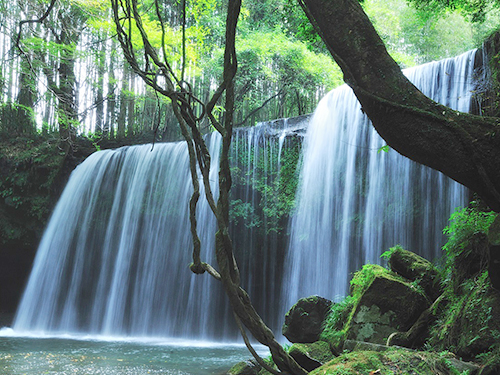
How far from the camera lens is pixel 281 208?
36.6 ft

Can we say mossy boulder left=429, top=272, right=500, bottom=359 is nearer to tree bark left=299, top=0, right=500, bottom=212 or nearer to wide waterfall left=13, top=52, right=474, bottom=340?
tree bark left=299, top=0, right=500, bottom=212

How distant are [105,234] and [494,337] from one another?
11320 millimetres

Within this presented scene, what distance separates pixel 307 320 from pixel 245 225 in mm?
5811

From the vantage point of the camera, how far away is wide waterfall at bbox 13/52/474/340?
8.91 m

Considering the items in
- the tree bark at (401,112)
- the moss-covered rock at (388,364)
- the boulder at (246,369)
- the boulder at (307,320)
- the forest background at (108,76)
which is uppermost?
the forest background at (108,76)

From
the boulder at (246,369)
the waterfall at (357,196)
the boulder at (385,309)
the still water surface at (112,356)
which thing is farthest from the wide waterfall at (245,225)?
the boulder at (385,309)

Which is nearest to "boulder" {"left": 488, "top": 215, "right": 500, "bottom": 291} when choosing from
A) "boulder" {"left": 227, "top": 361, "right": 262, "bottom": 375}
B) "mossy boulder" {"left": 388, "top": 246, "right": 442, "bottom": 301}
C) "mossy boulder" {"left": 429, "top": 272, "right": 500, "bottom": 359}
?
"mossy boulder" {"left": 429, "top": 272, "right": 500, "bottom": 359}

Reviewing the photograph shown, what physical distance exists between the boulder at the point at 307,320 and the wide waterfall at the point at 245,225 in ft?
10.3

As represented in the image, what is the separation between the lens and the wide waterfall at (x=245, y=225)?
8906 mm

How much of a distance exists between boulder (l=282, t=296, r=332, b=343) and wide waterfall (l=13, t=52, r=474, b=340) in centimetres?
313

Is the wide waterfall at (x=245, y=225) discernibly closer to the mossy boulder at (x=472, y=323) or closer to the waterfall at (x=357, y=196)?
the waterfall at (x=357, y=196)

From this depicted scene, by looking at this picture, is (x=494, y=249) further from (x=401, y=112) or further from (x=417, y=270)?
(x=417, y=270)

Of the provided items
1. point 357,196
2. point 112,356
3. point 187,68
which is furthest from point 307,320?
point 187,68

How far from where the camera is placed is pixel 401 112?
2293 mm
